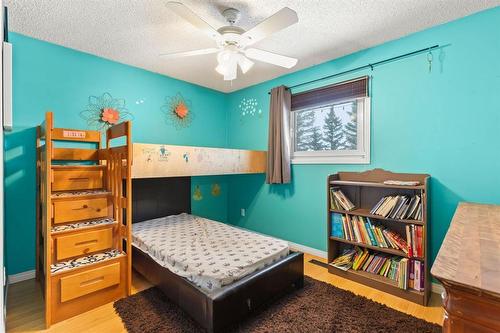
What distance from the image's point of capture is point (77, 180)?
2289 millimetres

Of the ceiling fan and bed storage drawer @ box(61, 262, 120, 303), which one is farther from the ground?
the ceiling fan

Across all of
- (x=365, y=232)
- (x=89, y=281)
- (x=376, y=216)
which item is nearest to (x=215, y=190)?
→ (x=89, y=281)

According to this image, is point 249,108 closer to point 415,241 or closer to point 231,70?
point 231,70

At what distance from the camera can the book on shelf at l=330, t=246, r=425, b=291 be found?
208cm

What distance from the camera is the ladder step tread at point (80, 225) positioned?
191 cm

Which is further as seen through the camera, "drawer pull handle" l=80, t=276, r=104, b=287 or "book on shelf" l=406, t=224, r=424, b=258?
"book on shelf" l=406, t=224, r=424, b=258

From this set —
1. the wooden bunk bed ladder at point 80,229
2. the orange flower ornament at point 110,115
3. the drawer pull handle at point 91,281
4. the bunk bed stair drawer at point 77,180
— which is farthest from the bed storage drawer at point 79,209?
the orange flower ornament at point 110,115

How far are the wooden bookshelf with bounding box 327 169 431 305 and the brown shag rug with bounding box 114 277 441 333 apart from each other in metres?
0.29

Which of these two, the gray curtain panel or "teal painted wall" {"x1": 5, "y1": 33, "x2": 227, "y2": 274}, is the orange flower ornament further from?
the gray curtain panel

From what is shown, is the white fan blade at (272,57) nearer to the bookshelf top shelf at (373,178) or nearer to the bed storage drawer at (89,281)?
the bookshelf top shelf at (373,178)

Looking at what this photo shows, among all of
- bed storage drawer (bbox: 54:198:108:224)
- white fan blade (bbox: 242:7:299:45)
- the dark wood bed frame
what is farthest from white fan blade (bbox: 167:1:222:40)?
the dark wood bed frame

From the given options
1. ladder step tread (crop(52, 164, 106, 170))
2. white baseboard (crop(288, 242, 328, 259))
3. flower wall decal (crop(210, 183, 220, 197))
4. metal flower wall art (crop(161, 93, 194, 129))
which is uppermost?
metal flower wall art (crop(161, 93, 194, 129))

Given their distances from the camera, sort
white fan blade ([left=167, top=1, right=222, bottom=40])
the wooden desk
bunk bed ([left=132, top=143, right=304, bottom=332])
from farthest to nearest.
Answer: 1. bunk bed ([left=132, top=143, right=304, bottom=332])
2. white fan blade ([left=167, top=1, right=222, bottom=40])
3. the wooden desk

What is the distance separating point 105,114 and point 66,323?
2144 mm
